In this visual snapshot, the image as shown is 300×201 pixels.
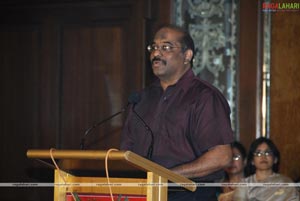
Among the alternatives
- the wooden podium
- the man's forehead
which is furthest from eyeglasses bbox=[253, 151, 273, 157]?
the wooden podium

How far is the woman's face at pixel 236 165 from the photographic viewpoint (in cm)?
418

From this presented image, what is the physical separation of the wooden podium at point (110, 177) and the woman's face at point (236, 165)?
1.91 meters

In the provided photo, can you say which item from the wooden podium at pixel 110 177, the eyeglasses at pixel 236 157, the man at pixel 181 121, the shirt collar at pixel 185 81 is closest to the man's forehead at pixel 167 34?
the man at pixel 181 121

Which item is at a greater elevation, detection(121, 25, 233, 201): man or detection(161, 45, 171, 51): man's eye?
detection(161, 45, 171, 51): man's eye

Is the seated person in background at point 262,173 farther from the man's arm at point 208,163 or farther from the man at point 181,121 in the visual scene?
the man's arm at point 208,163

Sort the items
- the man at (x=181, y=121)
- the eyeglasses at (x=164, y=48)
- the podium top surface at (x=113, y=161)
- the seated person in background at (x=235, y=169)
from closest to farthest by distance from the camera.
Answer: the podium top surface at (x=113, y=161) → the man at (x=181, y=121) → the eyeglasses at (x=164, y=48) → the seated person in background at (x=235, y=169)

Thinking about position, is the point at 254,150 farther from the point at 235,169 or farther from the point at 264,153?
the point at 235,169

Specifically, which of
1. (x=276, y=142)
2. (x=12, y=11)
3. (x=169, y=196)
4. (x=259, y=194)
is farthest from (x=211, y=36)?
(x=169, y=196)

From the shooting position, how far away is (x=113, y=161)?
2.15m

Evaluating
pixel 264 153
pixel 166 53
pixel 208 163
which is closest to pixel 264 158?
pixel 264 153

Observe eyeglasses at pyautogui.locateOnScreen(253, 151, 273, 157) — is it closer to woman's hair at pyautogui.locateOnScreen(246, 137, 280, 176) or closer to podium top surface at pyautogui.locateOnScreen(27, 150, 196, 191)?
woman's hair at pyautogui.locateOnScreen(246, 137, 280, 176)

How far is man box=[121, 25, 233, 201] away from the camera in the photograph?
8.71ft

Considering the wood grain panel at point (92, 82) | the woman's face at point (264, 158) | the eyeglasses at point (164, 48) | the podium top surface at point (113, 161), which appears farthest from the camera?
the wood grain panel at point (92, 82)

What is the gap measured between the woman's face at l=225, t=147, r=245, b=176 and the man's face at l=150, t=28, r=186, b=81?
53.9 inches
